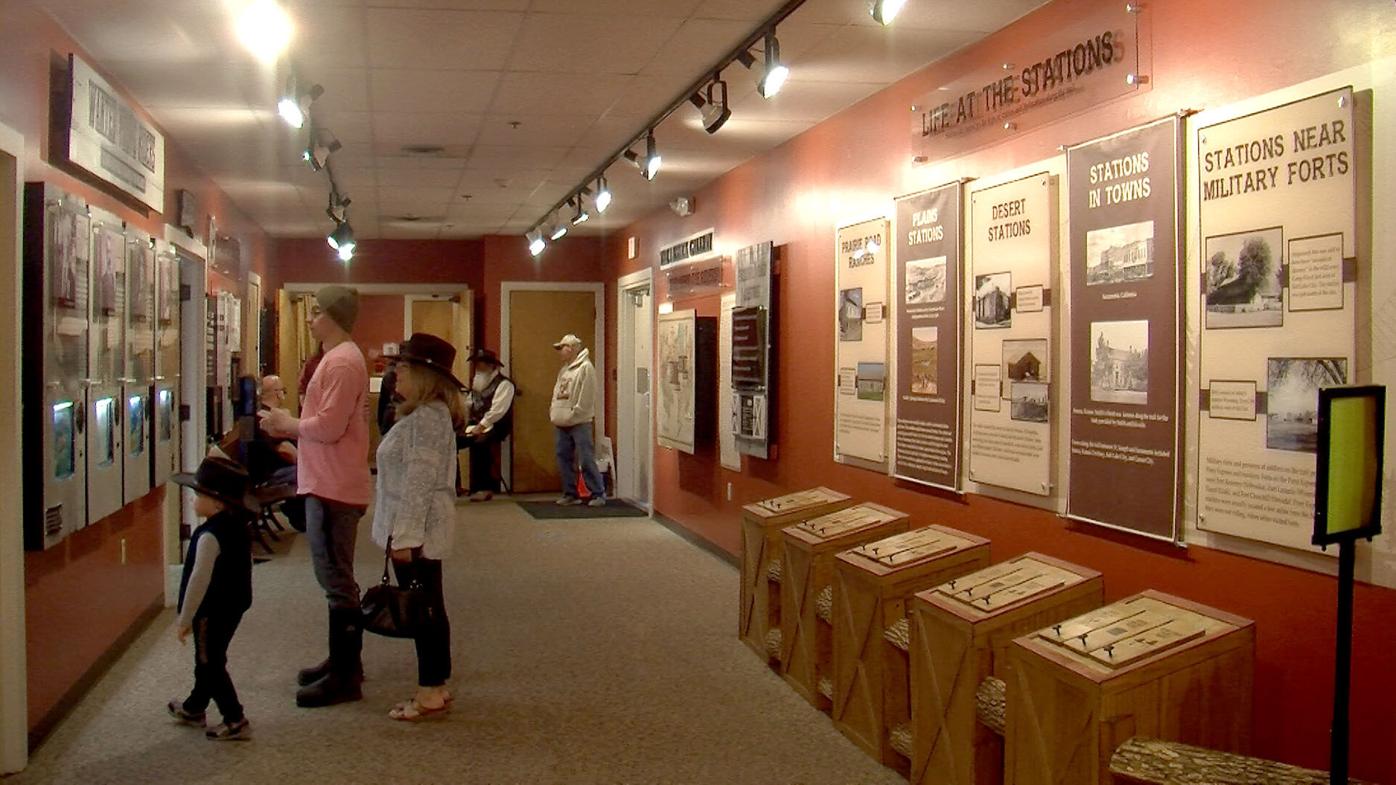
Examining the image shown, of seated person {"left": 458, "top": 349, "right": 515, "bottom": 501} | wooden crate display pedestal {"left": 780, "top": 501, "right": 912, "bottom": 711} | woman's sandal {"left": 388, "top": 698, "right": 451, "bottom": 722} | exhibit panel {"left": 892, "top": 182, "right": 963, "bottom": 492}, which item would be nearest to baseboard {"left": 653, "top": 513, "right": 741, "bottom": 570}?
wooden crate display pedestal {"left": 780, "top": 501, "right": 912, "bottom": 711}

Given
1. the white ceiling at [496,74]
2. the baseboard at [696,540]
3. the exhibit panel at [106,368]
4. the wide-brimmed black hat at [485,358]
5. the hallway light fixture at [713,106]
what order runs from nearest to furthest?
the white ceiling at [496,74] < the exhibit panel at [106,368] < the hallway light fixture at [713,106] < the baseboard at [696,540] < the wide-brimmed black hat at [485,358]

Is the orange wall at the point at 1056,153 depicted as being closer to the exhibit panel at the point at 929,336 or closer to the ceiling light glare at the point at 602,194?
the exhibit panel at the point at 929,336

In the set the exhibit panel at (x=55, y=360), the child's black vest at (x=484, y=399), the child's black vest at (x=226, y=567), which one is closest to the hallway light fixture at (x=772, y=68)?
the child's black vest at (x=226, y=567)

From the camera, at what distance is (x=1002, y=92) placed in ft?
13.5

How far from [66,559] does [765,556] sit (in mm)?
2813

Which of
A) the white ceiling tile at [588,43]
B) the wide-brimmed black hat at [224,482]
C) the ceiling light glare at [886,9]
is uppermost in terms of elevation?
the white ceiling tile at [588,43]

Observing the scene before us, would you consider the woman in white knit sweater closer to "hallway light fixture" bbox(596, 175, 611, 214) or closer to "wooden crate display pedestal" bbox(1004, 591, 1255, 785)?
"wooden crate display pedestal" bbox(1004, 591, 1255, 785)

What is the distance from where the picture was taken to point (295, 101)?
4871 mm

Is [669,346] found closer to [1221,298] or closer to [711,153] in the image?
[711,153]

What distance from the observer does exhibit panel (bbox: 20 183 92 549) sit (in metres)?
3.77

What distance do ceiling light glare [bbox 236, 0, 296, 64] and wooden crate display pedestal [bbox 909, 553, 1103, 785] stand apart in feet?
10.1

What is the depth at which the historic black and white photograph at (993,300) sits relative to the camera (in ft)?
13.2

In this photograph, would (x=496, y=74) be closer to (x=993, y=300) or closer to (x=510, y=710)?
(x=993, y=300)

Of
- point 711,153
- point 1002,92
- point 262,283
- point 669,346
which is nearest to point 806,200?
point 711,153
